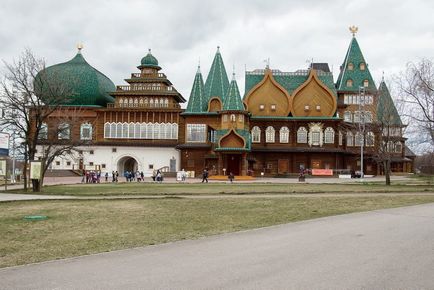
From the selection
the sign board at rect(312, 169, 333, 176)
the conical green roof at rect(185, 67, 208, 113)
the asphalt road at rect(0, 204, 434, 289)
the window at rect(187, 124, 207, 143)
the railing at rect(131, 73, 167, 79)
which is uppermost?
the railing at rect(131, 73, 167, 79)

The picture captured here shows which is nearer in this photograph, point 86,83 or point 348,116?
point 86,83

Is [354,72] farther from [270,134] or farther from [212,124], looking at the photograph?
[212,124]

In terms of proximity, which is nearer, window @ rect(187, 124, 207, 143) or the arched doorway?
window @ rect(187, 124, 207, 143)

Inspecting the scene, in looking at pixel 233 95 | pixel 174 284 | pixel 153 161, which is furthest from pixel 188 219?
pixel 153 161

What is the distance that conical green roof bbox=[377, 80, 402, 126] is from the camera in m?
44.4

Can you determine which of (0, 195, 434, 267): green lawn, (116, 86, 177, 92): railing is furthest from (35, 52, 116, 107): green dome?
(0, 195, 434, 267): green lawn

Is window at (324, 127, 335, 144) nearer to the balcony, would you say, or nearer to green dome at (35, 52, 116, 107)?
the balcony

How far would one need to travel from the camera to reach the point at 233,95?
65.1 meters

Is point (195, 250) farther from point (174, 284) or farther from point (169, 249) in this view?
point (174, 284)

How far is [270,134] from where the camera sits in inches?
2825

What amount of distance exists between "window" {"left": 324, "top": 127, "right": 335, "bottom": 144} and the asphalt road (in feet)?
195

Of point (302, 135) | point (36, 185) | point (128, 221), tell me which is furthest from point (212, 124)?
point (128, 221)

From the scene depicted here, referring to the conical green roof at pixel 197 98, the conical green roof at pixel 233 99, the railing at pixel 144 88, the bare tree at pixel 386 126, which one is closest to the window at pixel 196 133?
the conical green roof at pixel 197 98

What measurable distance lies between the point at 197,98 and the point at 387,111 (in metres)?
31.8
